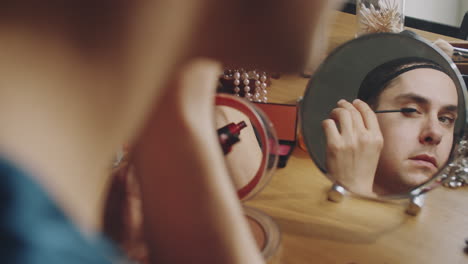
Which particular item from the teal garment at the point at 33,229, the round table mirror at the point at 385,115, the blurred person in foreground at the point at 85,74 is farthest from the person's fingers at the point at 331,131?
the teal garment at the point at 33,229

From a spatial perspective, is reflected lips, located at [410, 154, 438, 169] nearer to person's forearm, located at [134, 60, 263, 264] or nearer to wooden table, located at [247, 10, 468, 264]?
wooden table, located at [247, 10, 468, 264]

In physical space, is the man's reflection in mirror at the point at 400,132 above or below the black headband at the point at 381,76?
below

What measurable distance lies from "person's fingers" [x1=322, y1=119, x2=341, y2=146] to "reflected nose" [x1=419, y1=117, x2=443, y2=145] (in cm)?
11

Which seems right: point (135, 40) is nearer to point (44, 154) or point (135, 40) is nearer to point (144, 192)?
point (44, 154)

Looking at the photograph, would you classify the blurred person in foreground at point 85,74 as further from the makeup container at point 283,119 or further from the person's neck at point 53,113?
the makeup container at point 283,119

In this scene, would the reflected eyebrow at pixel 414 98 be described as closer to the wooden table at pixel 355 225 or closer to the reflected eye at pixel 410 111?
the reflected eye at pixel 410 111

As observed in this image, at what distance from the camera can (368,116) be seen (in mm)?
571

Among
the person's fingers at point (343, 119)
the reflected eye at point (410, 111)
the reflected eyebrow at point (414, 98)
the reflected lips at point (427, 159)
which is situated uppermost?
the reflected eyebrow at point (414, 98)

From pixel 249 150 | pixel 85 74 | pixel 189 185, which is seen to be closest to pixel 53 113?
pixel 85 74

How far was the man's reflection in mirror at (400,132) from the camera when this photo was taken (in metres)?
0.55

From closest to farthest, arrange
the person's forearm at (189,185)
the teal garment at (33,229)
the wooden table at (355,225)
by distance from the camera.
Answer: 1. the teal garment at (33,229)
2. the person's forearm at (189,185)
3. the wooden table at (355,225)

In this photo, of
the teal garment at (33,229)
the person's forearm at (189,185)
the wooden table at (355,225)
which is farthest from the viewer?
the wooden table at (355,225)

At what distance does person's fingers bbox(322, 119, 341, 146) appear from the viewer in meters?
0.57

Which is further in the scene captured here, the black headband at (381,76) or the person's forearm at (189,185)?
the black headband at (381,76)
